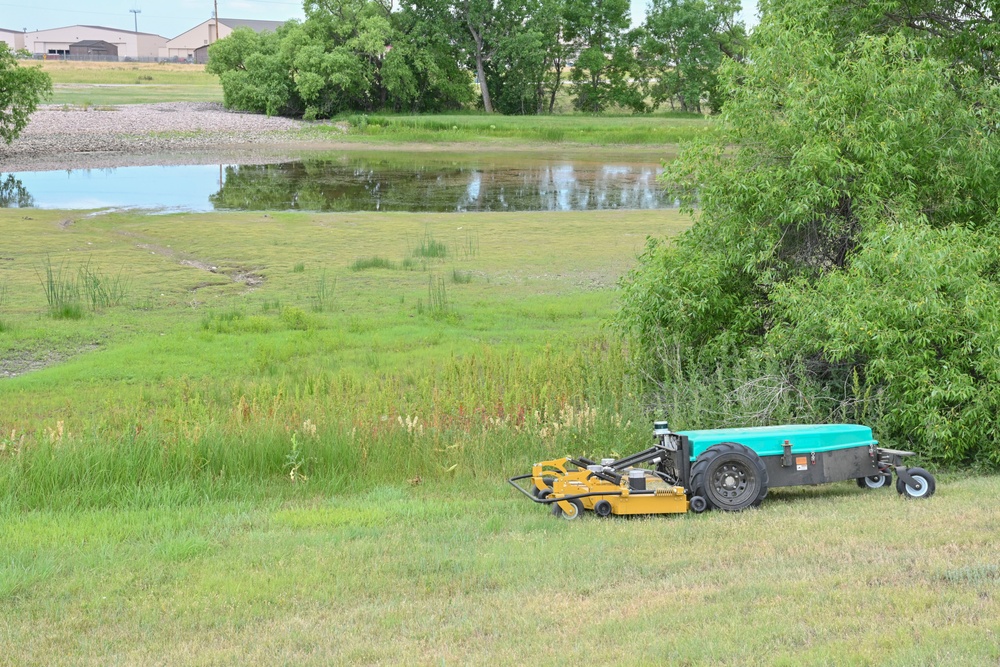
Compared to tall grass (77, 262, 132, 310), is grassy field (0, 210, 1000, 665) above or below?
above

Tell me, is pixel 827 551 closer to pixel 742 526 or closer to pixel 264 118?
pixel 742 526

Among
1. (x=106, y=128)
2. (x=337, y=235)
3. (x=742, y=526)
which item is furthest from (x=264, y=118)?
(x=742, y=526)

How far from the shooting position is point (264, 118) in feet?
232

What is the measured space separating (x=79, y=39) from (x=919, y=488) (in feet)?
628

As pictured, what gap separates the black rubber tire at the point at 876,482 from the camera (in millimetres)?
8859

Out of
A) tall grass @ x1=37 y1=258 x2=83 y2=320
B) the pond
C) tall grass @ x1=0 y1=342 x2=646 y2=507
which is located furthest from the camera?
the pond

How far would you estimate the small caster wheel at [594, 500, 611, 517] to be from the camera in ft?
26.3

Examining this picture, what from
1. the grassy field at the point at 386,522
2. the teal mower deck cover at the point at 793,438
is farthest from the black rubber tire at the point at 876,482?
the teal mower deck cover at the point at 793,438

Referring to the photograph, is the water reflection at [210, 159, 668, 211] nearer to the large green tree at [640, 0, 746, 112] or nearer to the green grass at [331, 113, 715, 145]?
the green grass at [331, 113, 715, 145]

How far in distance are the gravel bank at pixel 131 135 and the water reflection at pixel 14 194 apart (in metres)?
5.20

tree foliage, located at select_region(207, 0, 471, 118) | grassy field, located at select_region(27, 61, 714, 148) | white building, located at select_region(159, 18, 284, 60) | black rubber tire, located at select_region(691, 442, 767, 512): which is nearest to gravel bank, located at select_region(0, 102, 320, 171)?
tree foliage, located at select_region(207, 0, 471, 118)

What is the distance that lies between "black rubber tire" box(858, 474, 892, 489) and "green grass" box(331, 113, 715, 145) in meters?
56.8

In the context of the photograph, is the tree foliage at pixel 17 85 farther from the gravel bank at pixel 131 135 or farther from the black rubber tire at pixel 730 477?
the black rubber tire at pixel 730 477

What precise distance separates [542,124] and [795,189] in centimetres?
6030
